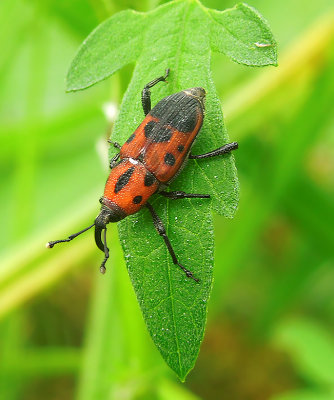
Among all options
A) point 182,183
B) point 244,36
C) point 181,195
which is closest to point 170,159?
point 182,183

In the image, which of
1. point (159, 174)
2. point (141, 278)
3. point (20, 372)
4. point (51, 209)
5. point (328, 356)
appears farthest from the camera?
point (51, 209)

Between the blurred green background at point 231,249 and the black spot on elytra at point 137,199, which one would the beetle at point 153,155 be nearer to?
the black spot on elytra at point 137,199

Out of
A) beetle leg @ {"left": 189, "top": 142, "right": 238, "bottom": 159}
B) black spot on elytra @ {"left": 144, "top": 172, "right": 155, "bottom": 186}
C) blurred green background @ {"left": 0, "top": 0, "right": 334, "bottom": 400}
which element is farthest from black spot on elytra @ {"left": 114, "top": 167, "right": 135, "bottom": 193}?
blurred green background @ {"left": 0, "top": 0, "right": 334, "bottom": 400}

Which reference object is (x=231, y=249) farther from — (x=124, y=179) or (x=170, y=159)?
(x=170, y=159)

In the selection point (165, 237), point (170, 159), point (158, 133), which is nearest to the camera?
point (165, 237)

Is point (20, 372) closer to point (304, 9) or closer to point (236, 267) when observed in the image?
point (236, 267)

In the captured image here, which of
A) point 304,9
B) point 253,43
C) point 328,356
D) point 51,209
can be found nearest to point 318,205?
point 328,356
